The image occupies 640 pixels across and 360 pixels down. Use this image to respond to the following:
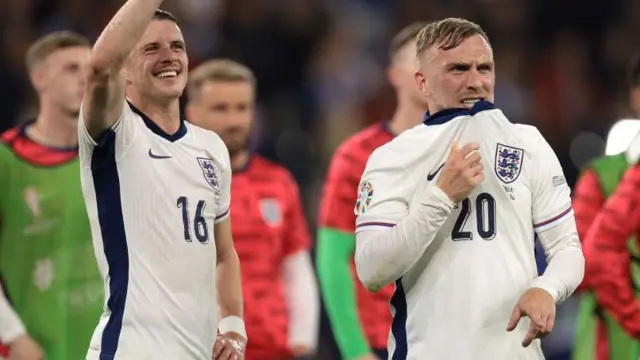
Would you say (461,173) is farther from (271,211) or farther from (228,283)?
(271,211)

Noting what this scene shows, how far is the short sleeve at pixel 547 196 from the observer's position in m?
4.38

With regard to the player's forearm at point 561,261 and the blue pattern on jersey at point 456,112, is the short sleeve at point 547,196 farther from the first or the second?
the blue pattern on jersey at point 456,112

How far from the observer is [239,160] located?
7172 millimetres

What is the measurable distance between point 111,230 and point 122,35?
2.27 feet

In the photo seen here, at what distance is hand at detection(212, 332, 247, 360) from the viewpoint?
4.73 m

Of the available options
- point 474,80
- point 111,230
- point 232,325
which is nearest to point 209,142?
point 111,230

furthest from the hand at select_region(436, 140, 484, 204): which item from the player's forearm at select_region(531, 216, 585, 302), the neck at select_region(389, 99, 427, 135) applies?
the neck at select_region(389, 99, 427, 135)

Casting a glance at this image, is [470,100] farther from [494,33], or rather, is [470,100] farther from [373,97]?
[494,33]

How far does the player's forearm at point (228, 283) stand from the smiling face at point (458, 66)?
1022 millimetres

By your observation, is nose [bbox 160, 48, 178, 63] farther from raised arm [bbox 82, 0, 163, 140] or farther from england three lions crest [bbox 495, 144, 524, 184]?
england three lions crest [bbox 495, 144, 524, 184]

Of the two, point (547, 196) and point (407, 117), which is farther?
point (407, 117)

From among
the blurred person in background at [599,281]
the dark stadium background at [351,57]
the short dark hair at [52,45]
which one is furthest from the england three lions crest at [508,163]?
the dark stadium background at [351,57]

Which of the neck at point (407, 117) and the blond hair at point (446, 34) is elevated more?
the blond hair at point (446, 34)

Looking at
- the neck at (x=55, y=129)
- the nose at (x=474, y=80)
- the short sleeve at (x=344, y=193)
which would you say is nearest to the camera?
the nose at (x=474, y=80)
